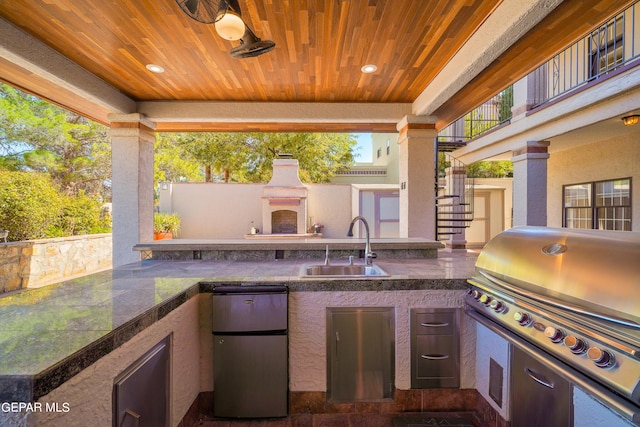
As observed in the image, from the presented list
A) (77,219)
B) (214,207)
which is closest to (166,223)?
(214,207)

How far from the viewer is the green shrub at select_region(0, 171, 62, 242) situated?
15.4ft

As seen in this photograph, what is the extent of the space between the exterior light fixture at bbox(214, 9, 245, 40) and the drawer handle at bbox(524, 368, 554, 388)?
258cm

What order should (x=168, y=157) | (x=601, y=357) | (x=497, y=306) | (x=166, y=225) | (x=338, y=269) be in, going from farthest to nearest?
(x=168, y=157), (x=166, y=225), (x=338, y=269), (x=497, y=306), (x=601, y=357)

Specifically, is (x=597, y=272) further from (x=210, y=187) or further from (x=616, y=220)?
(x=210, y=187)

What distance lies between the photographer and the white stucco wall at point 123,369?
0.88 metres

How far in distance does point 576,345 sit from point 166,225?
880 centimetres

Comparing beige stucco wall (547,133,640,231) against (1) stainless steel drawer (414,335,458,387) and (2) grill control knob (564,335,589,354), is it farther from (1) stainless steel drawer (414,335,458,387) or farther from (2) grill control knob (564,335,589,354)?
(2) grill control knob (564,335,589,354)

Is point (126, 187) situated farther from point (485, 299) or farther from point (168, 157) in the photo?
point (168, 157)

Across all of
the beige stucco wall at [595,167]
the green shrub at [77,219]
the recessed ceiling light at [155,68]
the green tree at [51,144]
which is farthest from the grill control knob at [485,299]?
the green tree at [51,144]

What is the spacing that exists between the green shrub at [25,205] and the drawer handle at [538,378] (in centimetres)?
678

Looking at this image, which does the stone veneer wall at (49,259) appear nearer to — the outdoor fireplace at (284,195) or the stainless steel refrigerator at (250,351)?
the outdoor fireplace at (284,195)

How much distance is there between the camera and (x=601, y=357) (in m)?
1.00

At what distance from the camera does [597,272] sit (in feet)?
3.74

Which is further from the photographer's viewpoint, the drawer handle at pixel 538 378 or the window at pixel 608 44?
the window at pixel 608 44
